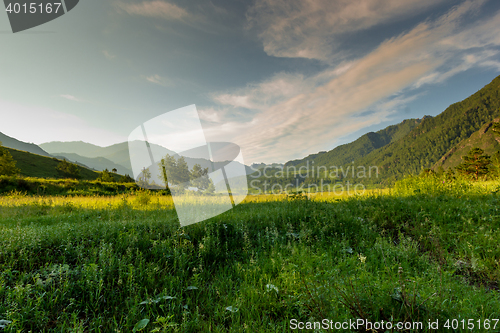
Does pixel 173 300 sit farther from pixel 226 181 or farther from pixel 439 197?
pixel 439 197

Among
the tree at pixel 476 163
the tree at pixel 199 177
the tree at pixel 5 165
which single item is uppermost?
the tree at pixel 5 165

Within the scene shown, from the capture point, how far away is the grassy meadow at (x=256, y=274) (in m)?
2.28

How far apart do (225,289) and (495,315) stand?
339 centimetres

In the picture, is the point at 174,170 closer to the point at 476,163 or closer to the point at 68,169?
the point at 68,169

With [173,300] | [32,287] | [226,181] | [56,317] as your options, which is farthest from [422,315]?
[226,181]

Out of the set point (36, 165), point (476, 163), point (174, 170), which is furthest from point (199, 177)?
point (36, 165)

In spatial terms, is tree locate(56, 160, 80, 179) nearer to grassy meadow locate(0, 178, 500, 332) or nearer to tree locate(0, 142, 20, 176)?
tree locate(0, 142, 20, 176)

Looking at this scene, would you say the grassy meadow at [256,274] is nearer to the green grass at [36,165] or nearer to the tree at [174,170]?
the tree at [174,170]

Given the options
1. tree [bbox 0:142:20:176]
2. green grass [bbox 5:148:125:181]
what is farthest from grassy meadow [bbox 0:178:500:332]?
green grass [bbox 5:148:125:181]

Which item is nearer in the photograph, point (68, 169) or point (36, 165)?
point (68, 169)

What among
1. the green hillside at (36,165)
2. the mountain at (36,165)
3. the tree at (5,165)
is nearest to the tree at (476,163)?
the tree at (5,165)

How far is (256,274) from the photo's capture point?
3625mm

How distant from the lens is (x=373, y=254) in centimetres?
410

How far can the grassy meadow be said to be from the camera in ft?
7.48
